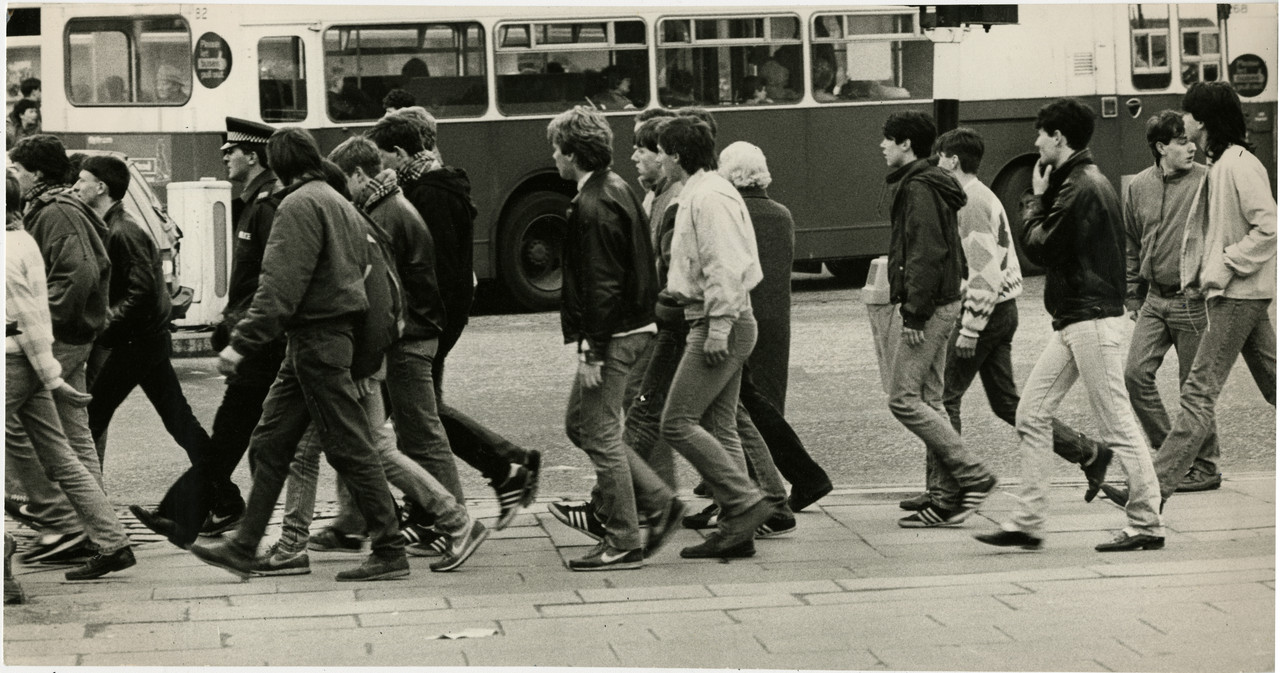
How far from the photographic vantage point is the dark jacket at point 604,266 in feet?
21.5

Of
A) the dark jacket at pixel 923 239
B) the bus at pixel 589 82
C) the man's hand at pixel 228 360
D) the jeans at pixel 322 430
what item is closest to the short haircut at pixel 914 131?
the dark jacket at pixel 923 239

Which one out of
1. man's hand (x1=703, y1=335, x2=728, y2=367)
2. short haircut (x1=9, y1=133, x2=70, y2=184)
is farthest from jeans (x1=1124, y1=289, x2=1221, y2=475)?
short haircut (x1=9, y1=133, x2=70, y2=184)

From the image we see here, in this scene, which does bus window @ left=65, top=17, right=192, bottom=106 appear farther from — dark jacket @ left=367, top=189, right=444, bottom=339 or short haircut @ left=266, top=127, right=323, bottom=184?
short haircut @ left=266, top=127, right=323, bottom=184

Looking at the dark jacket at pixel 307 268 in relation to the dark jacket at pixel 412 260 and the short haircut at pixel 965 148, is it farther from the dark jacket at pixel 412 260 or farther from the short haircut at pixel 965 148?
the short haircut at pixel 965 148

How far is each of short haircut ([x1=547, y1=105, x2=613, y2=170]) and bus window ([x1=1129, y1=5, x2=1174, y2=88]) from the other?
32.9 ft

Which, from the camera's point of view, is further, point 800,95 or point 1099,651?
point 800,95

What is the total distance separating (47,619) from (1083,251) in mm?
3827

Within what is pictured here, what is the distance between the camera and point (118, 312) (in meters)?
7.33

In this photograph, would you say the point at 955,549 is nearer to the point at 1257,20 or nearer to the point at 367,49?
the point at 1257,20

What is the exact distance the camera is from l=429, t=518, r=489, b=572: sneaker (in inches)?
264

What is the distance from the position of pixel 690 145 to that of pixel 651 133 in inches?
11.6

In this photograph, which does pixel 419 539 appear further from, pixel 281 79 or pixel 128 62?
pixel 281 79

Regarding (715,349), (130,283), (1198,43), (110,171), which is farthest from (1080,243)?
(1198,43)

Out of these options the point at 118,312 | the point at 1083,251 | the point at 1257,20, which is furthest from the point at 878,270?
the point at 118,312
